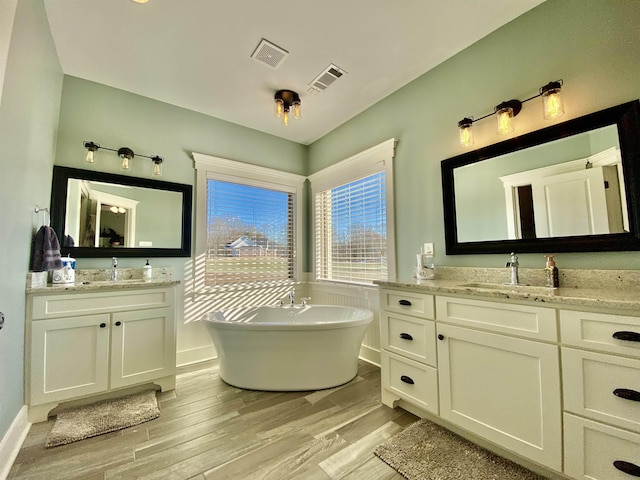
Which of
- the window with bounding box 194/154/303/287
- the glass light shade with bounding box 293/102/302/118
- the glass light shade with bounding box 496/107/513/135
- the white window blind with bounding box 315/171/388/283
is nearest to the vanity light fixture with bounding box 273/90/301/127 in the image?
the glass light shade with bounding box 293/102/302/118

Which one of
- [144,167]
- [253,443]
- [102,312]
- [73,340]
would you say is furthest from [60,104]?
[253,443]

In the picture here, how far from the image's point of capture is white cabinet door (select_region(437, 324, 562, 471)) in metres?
1.24

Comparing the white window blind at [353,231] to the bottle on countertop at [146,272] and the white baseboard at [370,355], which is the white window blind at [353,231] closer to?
the white baseboard at [370,355]

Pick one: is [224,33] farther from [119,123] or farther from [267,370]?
[267,370]

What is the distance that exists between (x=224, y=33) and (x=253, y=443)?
9.24 feet

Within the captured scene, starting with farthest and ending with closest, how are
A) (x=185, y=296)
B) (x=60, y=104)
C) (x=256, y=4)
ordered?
(x=185, y=296) → (x=60, y=104) → (x=256, y=4)

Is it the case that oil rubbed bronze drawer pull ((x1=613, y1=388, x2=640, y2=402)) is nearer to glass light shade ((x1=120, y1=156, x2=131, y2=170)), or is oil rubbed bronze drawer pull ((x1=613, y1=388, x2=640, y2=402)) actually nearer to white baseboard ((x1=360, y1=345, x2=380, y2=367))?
white baseboard ((x1=360, y1=345, x2=380, y2=367))

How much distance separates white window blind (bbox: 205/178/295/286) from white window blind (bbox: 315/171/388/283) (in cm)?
45

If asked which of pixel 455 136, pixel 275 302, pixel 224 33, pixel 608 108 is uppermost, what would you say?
pixel 224 33

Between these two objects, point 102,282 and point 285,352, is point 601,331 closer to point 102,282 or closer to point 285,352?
point 285,352

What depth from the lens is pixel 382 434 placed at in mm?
1712

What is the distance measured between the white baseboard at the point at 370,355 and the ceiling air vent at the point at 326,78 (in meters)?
2.73

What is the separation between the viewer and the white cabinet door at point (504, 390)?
4.08 feet

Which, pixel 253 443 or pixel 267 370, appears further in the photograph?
pixel 267 370
